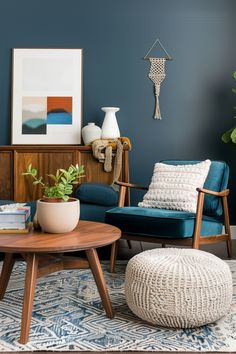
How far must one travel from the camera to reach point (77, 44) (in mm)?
4609

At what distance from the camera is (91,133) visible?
4.37 metres

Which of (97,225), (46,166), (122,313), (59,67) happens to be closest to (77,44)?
(59,67)

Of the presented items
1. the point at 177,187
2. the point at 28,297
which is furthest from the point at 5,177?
the point at 28,297

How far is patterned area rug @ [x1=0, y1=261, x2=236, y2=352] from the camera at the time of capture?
2.08 m

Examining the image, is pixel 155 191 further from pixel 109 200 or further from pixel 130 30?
pixel 130 30

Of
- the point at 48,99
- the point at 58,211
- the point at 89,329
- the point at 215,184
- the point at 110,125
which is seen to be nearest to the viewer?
the point at 89,329

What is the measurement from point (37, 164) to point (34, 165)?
3 cm

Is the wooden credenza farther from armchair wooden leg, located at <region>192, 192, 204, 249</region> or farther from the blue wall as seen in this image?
armchair wooden leg, located at <region>192, 192, 204, 249</region>

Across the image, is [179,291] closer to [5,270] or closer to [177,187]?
[5,270]

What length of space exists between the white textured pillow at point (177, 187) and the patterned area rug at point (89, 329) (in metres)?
0.84

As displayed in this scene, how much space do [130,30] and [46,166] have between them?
1.63 meters

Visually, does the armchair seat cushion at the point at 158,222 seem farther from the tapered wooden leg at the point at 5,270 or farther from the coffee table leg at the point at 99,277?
the tapered wooden leg at the point at 5,270

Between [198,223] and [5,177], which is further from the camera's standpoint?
[5,177]

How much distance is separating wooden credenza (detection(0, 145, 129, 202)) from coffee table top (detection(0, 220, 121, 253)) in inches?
67.2
